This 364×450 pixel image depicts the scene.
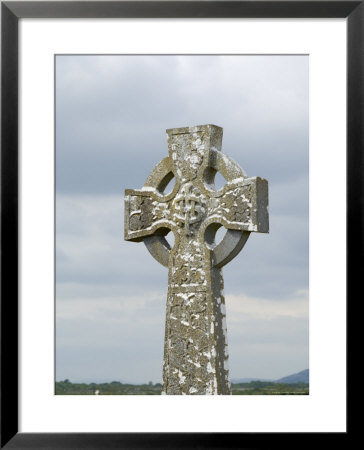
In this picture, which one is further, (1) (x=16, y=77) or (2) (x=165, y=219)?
(2) (x=165, y=219)

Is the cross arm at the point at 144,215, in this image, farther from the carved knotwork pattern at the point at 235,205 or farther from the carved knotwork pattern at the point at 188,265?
the carved knotwork pattern at the point at 235,205

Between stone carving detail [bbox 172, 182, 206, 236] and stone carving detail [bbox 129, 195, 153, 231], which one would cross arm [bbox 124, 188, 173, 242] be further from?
stone carving detail [bbox 172, 182, 206, 236]

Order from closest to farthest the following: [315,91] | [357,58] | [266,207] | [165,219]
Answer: [357,58], [315,91], [266,207], [165,219]

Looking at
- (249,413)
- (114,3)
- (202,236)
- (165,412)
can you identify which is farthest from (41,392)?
(202,236)

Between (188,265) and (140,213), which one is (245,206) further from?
(140,213)

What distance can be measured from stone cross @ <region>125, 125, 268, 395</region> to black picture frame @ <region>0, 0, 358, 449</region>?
104 inches

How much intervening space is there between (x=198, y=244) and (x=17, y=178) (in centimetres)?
321

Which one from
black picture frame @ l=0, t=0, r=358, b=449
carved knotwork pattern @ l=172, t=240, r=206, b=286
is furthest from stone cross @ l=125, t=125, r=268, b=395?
black picture frame @ l=0, t=0, r=358, b=449

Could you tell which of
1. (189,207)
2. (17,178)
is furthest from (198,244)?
(17,178)

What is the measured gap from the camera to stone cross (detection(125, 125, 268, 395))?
7238 millimetres

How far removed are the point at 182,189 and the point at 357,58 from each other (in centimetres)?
331

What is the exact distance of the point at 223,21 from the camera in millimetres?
4652

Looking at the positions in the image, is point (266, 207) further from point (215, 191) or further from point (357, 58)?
point (357, 58)

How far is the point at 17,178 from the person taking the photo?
4.51m
